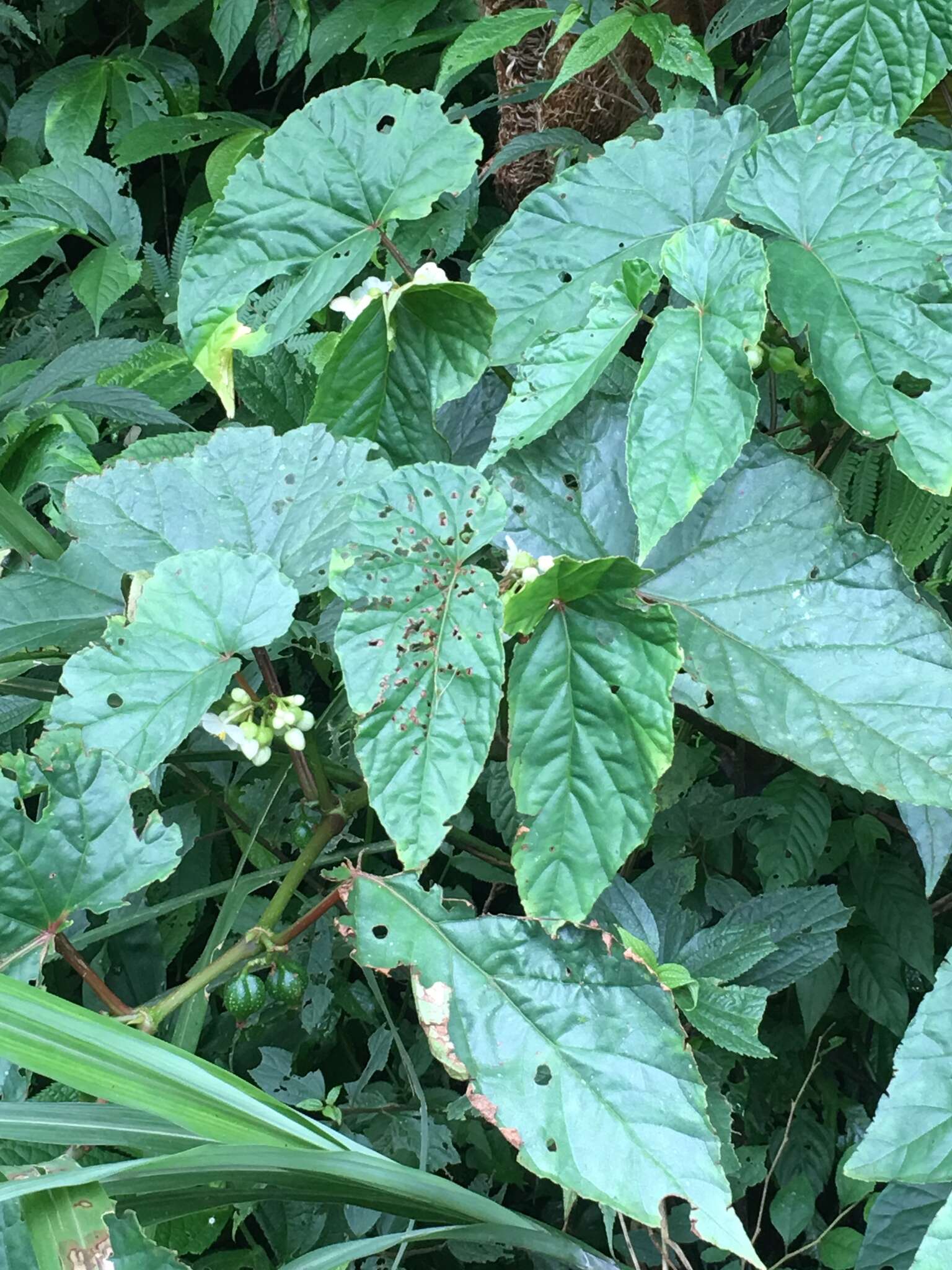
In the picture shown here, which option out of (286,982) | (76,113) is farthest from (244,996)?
(76,113)

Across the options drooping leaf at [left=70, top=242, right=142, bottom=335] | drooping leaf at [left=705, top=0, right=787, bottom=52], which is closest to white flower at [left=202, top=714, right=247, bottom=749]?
drooping leaf at [left=705, top=0, right=787, bottom=52]

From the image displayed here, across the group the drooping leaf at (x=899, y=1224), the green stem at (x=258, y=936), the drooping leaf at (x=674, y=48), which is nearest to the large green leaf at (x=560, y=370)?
the green stem at (x=258, y=936)

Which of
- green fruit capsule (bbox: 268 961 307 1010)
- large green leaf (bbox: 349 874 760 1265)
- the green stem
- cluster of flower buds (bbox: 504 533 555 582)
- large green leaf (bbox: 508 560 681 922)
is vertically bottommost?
green fruit capsule (bbox: 268 961 307 1010)

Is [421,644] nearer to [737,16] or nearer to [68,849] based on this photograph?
[68,849]

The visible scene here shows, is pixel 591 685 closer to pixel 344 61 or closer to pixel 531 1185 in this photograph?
pixel 531 1185

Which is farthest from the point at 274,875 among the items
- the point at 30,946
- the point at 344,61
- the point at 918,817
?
the point at 344,61

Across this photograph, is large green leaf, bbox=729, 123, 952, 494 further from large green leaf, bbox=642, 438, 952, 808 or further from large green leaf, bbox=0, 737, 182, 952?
large green leaf, bbox=0, 737, 182, 952
